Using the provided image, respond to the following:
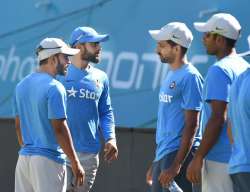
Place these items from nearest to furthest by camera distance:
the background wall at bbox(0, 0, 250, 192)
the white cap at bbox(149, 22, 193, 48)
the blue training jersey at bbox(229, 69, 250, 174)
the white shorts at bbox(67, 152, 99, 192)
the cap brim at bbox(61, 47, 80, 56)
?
the blue training jersey at bbox(229, 69, 250, 174)
the white cap at bbox(149, 22, 193, 48)
the cap brim at bbox(61, 47, 80, 56)
the white shorts at bbox(67, 152, 99, 192)
the background wall at bbox(0, 0, 250, 192)

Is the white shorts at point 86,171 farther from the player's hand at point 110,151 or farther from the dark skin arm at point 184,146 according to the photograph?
the dark skin arm at point 184,146

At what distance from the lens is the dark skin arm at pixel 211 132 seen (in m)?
5.50

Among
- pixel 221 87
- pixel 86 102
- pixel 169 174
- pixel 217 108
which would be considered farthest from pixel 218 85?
pixel 86 102

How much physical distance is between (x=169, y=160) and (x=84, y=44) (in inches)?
58.4

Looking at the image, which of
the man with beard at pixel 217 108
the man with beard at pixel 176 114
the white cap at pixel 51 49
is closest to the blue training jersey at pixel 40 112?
the white cap at pixel 51 49

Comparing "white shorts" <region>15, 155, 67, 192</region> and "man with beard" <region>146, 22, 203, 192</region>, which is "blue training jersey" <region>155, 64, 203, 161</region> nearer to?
"man with beard" <region>146, 22, 203, 192</region>

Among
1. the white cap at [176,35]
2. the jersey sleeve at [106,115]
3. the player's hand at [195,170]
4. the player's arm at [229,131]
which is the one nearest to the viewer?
the player's arm at [229,131]

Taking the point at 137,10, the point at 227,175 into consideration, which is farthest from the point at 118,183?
the point at 227,175

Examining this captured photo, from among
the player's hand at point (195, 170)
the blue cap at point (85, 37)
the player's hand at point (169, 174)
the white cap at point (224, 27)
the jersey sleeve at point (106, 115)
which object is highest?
the white cap at point (224, 27)

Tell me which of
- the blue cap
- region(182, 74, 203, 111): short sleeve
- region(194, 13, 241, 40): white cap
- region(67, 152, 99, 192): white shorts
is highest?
region(194, 13, 241, 40): white cap

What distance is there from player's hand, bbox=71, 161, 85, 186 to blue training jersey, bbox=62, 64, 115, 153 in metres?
0.53

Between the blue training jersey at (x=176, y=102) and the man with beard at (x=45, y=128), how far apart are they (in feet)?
2.38

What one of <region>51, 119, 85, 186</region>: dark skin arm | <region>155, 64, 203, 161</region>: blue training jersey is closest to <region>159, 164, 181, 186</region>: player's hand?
<region>155, 64, 203, 161</region>: blue training jersey

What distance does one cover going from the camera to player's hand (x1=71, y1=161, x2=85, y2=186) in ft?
21.0
